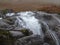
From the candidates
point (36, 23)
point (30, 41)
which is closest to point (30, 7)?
point (36, 23)

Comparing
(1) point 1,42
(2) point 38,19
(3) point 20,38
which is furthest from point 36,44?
(2) point 38,19

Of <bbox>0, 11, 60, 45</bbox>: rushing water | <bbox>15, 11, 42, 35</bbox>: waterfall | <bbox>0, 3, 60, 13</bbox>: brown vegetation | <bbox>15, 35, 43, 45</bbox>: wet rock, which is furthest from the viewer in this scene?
<bbox>0, 3, 60, 13</bbox>: brown vegetation

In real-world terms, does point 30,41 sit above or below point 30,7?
below

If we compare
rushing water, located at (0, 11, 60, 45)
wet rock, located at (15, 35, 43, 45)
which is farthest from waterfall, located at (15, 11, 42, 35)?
wet rock, located at (15, 35, 43, 45)

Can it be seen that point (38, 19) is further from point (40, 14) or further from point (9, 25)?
point (9, 25)

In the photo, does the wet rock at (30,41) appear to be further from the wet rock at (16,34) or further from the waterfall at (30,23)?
the waterfall at (30,23)

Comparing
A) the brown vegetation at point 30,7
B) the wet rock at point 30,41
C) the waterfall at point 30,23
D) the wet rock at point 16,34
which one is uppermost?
the brown vegetation at point 30,7

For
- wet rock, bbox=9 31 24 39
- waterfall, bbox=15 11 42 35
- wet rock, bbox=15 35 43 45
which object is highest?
waterfall, bbox=15 11 42 35

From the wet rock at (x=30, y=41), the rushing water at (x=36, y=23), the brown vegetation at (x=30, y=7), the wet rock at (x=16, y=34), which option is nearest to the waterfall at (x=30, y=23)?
the rushing water at (x=36, y=23)

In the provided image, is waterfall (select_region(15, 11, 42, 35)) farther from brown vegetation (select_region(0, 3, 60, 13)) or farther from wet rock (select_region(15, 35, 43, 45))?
brown vegetation (select_region(0, 3, 60, 13))

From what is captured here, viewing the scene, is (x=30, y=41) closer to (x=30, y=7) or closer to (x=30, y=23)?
(x=30, y=23)

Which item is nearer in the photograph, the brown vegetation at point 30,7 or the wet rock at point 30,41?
the wet rock at point 30,41
